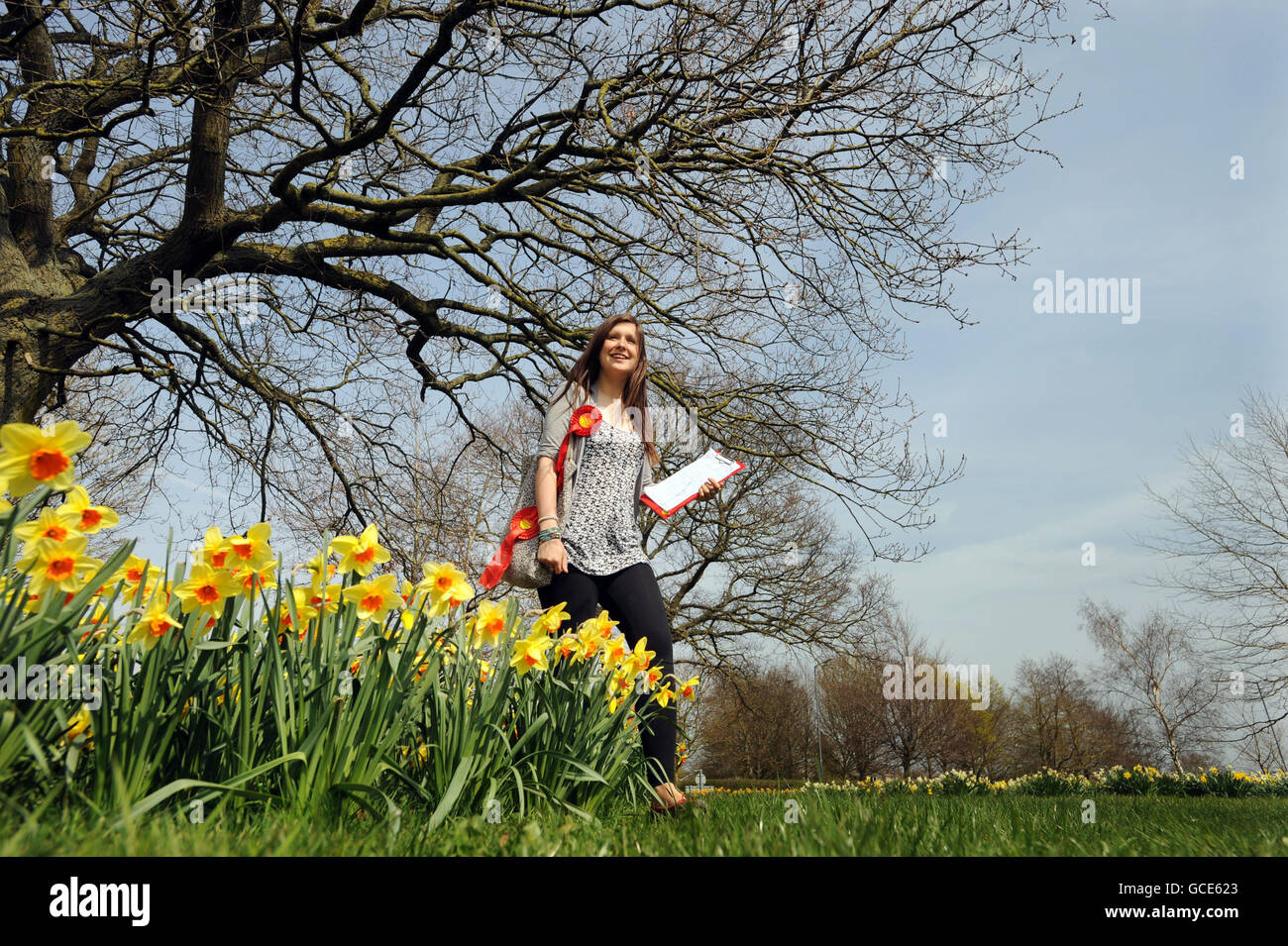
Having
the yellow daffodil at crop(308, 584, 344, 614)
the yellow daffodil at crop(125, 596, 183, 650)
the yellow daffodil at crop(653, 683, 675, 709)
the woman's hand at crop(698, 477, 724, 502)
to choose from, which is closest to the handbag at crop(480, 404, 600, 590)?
the woman's hand at crop(698, 477, 724, 502)

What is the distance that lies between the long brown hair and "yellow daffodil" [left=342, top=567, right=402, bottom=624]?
1.57m

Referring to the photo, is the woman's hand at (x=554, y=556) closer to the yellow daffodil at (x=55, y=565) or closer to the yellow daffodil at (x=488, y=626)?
the yellow daffodil at (x=488, y=626)

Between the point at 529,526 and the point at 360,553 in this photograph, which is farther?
the point at 529,526

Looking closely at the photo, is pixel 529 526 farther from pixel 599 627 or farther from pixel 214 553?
pixel 214 553

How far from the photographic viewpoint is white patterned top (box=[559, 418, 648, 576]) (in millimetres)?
3146

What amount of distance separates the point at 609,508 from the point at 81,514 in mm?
1896

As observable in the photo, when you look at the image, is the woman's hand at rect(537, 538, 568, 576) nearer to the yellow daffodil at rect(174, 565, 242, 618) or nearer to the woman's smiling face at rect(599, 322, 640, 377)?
the woman's smiling face at rect(599, 322, 640, 377)

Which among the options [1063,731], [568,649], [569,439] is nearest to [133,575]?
[568,649]

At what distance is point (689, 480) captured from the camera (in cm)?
330

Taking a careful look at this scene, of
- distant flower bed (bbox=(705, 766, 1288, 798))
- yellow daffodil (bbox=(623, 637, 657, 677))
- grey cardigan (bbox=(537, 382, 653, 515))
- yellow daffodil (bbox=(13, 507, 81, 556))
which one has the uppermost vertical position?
grey cardigan (bbox=(537, 382, 653, 515))

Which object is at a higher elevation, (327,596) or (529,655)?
(327,596)
